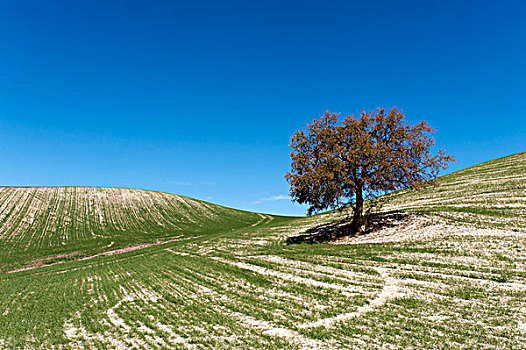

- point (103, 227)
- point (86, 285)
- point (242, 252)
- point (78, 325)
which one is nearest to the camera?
point (78, 325)

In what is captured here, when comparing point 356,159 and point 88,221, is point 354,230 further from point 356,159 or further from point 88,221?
point 88,221

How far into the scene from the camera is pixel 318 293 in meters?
16.2

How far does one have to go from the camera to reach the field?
37.5 ft

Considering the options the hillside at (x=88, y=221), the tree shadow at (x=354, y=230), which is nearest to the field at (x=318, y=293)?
the tree shadow at (x=354, y=230)

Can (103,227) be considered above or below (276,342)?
above

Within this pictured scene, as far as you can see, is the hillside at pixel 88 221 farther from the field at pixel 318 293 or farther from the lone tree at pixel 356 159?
the lone tree at pixel 356 159

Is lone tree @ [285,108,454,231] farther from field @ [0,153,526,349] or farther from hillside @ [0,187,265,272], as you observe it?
hillside @ [0,187,265,272]

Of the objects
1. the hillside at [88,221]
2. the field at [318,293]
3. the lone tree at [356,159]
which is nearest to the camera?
the field at [318,293]

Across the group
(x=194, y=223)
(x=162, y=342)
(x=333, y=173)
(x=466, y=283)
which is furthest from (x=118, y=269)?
(x=194, y=223)

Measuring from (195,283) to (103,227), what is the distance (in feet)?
174

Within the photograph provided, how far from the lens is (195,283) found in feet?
66.1

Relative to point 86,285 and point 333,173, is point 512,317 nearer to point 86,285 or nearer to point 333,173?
point 333,173

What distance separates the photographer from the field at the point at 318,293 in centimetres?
1144

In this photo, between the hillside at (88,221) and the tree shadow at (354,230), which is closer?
the tree shadow at (354,230)
